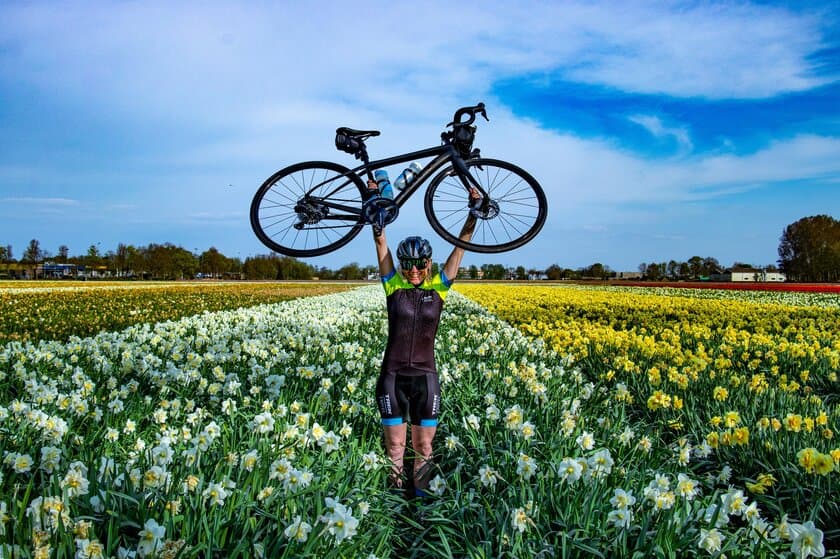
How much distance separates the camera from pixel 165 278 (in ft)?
285

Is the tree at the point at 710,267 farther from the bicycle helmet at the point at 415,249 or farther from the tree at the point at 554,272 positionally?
the bicycle helmet at the point at 415,249

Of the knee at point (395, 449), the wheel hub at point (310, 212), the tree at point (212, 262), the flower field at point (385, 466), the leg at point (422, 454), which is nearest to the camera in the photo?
the flower field at point (385, 466)

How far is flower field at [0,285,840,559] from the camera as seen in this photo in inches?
112

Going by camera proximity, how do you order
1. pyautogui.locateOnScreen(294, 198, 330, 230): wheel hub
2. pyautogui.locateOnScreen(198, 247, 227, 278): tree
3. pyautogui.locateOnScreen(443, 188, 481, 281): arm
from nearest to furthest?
pyautogui.locateOnScreen(443, 188, 481, 281): arm, pyautogui.locateOnScreen(294, 198, 330, 230): wheel hub, pyautogui.locateOnScreen(198, 247, 227, 278): tree

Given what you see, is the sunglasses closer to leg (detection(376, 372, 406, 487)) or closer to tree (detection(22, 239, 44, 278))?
leg (detection(376, 372, 406, 487))

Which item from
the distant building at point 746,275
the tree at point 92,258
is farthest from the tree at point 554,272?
the tree at point 92,258

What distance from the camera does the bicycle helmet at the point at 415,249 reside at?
4.29 meters

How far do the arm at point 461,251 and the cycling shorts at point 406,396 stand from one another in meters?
0.82

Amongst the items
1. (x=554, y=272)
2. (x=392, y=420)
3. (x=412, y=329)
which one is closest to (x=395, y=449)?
(x=392, y=420)

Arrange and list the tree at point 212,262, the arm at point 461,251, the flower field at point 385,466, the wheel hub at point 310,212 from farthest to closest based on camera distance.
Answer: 1. the tree at point 212,262
2. the wheel hub at point 310,212
3. the arm at point 461,251
4. the flower field at point 385,466

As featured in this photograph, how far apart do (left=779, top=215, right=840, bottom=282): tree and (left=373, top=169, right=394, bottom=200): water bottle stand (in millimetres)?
81488

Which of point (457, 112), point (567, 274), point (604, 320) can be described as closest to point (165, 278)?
point (567, 274)

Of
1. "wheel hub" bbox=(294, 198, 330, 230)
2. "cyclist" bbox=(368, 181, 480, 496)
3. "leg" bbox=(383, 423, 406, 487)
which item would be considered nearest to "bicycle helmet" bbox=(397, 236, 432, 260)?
Result: "cyclist" bbox=(368, 181, 480, 496)

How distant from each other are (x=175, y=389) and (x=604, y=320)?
11.2 meters
